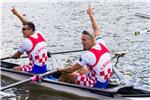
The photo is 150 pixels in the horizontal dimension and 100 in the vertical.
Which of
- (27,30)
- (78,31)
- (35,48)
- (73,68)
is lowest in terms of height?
(73,68)

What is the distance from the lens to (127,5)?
3722 centimetres

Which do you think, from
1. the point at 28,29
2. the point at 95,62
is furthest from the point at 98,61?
the point at 28,29

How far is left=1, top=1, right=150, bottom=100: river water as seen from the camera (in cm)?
1511

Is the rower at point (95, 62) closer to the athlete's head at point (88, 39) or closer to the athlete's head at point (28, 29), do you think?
the athlete's head at point (88, 39)

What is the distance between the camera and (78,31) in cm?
2589

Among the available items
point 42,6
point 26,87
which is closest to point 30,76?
point 26,87

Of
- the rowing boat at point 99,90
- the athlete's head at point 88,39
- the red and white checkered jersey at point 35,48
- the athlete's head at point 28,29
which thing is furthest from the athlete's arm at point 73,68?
the athlete's head at point 28,29

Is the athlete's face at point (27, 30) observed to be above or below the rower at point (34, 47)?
above

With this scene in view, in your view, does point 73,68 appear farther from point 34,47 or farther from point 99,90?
point 34,47

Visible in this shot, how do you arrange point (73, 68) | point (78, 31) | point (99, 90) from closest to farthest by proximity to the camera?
point (99, 90)
point (73, 68)
point (78, 31)

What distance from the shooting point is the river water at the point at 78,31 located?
49.6 feet

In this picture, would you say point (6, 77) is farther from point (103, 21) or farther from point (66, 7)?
point (66, 7)

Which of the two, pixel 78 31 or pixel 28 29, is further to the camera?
pixel 78 31

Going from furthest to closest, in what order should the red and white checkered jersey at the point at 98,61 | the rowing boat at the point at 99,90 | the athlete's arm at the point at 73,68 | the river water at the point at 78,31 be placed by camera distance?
1. the river water at the point at 78,31
2. the athlete's arm at the point at 73,68
3. the red and white checkered jersey at the point at 98,61
4. the rowing boat at the point at 99,90
